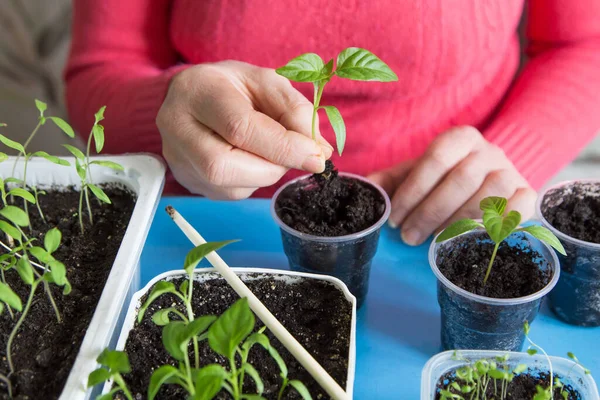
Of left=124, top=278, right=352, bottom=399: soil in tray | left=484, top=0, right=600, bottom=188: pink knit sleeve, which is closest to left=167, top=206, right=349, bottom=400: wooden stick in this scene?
left=124, top=278, right=352, bottom=399: soil in tray

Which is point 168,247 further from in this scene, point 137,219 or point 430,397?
point 430,397

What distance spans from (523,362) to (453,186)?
0.35 meters

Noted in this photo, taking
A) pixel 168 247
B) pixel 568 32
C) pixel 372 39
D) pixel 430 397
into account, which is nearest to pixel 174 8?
pixel 372 39

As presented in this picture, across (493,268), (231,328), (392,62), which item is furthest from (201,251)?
(392,62)

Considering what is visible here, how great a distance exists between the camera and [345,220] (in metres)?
0.82

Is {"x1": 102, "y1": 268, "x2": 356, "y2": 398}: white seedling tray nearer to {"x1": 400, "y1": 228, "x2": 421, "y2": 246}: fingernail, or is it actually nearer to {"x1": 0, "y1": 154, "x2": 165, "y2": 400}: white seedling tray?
{"x1": 0, "y1": 154, "x2": 165, "y2": 400}: white seedling tray

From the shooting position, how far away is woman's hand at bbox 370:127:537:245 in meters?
0.94

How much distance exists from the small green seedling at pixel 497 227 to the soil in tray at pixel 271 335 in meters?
0.17

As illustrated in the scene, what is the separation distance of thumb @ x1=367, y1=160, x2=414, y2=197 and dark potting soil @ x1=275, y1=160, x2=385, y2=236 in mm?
181

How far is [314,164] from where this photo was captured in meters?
0.81

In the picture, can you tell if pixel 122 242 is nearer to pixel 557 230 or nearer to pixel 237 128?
pixel 237 128

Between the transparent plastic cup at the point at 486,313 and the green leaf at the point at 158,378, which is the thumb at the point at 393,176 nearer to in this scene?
the transparent plastic cup at the point at 486,313

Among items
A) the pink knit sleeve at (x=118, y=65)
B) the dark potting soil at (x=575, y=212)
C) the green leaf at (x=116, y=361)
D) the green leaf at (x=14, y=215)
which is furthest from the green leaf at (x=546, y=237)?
the pink knit sleeve at (x=118, y=65)

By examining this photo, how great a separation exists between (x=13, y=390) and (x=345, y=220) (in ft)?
1.54
